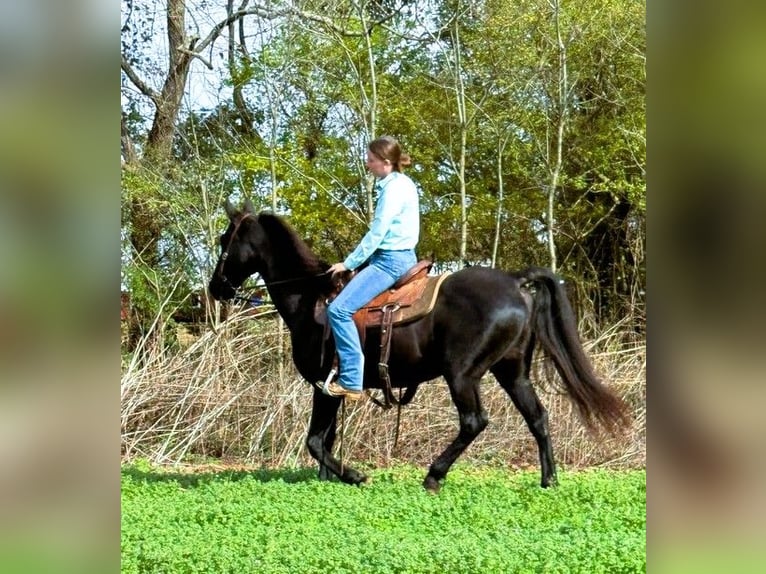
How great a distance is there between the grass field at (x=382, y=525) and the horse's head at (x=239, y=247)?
159 cm

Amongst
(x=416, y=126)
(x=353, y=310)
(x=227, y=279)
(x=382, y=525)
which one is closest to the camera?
(x=382, y=525)

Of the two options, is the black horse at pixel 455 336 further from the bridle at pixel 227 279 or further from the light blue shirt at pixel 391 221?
the light blue shirt at pixel 391 221

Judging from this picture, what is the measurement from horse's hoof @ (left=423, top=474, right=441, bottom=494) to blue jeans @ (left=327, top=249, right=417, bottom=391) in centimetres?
85

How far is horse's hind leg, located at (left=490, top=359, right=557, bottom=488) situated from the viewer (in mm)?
6633

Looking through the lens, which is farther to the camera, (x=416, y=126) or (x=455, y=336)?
(x=416, y=126)

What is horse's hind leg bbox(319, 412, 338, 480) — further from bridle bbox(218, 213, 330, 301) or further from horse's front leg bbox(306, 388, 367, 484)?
bridle bbox(218, 213, 330, 301)

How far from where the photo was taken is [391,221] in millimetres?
6246

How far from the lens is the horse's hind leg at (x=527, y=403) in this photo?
21.8 feet

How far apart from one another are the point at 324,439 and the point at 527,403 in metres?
1.60

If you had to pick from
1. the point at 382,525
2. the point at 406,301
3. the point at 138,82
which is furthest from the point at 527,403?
the point at 138,82

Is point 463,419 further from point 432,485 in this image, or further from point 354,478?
point 354,478
